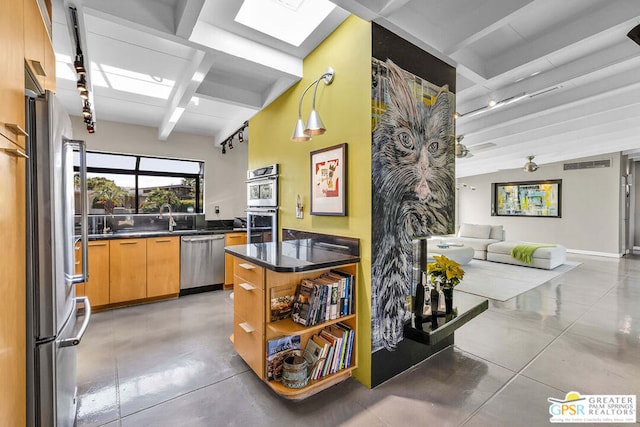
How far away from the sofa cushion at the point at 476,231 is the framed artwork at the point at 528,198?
2.35 meters

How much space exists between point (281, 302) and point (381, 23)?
214 cm

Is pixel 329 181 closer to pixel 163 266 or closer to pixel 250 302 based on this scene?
pixel 250 302

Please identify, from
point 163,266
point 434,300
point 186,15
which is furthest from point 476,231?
point 186,15

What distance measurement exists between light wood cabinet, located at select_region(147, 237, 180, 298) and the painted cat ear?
11.8 ft

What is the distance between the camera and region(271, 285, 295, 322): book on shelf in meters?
2.12

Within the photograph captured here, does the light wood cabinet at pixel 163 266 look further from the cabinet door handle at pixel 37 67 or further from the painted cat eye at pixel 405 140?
the painted cat eye at pixel 405 140

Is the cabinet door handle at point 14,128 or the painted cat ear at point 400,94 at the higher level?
the painted cat ear at point 400,94

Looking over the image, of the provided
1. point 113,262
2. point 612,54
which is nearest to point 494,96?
point 612,54

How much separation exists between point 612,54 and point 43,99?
4387mm

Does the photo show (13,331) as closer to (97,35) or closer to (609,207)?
(97,35)

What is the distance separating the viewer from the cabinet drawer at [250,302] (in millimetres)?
2086

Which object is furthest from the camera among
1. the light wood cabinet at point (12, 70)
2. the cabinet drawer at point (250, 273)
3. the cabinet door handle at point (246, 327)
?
the cabinet door handle at point (246, 327)

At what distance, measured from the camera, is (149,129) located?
5.00 meters

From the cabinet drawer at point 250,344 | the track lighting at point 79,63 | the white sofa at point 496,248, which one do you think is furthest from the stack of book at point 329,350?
the white sofa at point 496,248
